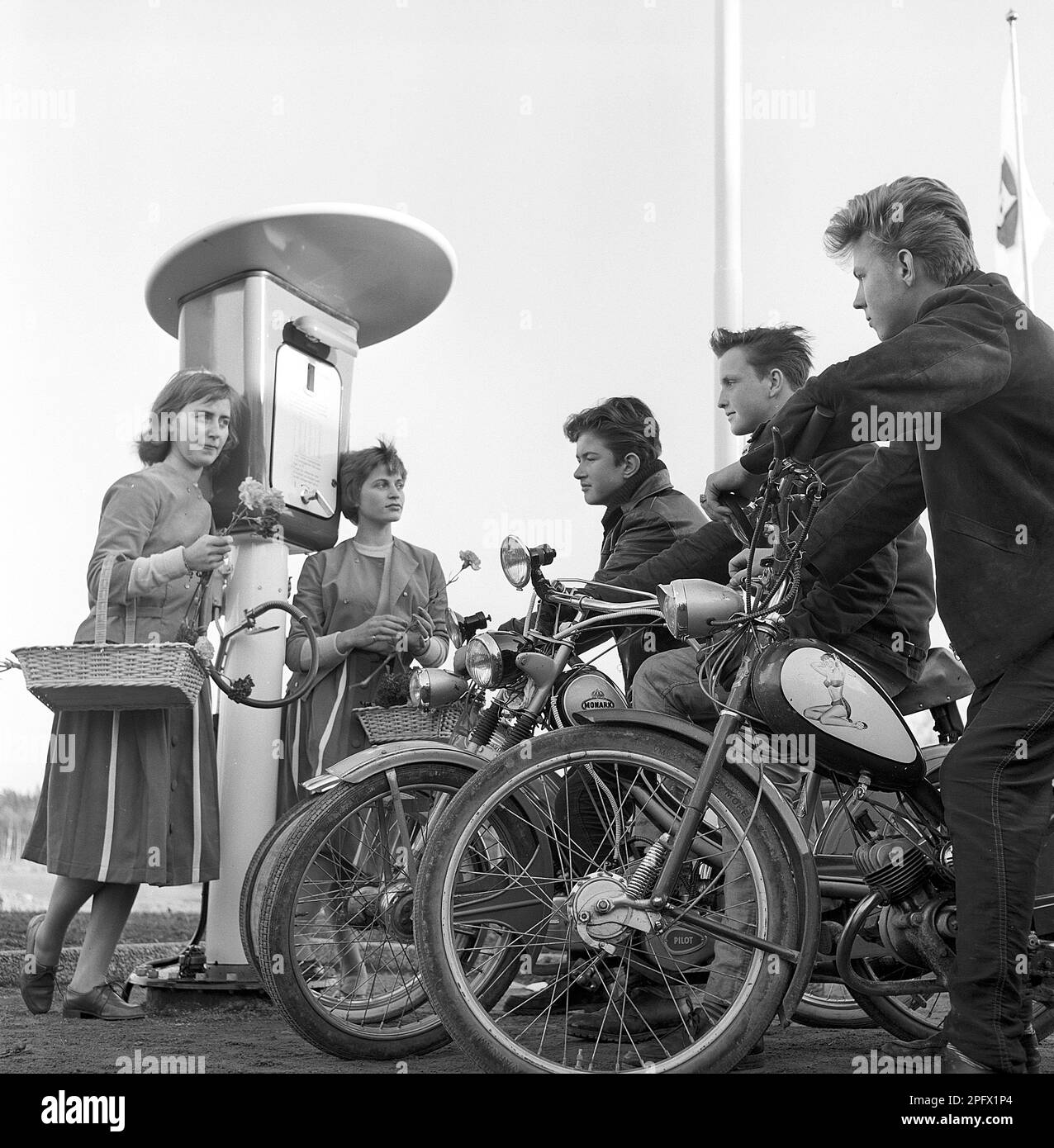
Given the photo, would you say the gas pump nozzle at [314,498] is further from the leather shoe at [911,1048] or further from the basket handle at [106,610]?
the leather shoe at [911,1048]

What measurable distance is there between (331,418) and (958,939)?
285 centimetres

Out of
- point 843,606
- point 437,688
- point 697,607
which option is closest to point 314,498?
point 437,688

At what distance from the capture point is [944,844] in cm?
256

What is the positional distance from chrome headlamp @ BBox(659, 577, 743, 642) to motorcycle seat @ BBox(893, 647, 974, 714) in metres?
0.66

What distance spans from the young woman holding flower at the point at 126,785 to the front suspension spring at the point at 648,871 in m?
1.74

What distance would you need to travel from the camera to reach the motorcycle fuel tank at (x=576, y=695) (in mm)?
2898

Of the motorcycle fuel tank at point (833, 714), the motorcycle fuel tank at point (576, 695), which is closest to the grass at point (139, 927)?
the motorcycle fuel tank at point (576, 695)

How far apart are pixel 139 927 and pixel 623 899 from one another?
14.7ft

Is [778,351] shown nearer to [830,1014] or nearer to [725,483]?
[725,483]

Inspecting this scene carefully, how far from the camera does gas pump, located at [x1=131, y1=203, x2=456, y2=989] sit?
13.3ft

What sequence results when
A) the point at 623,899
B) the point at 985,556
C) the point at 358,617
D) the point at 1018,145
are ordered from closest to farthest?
the point at 623,899
the point at 985,556
the point at 358,617
the point at 1018,145

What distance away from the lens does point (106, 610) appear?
12.0 feet

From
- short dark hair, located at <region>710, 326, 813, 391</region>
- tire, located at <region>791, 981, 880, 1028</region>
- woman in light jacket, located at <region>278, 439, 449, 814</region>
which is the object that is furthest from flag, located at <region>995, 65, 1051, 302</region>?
tire, located at <region>791, 981, 880, 1028</region>
